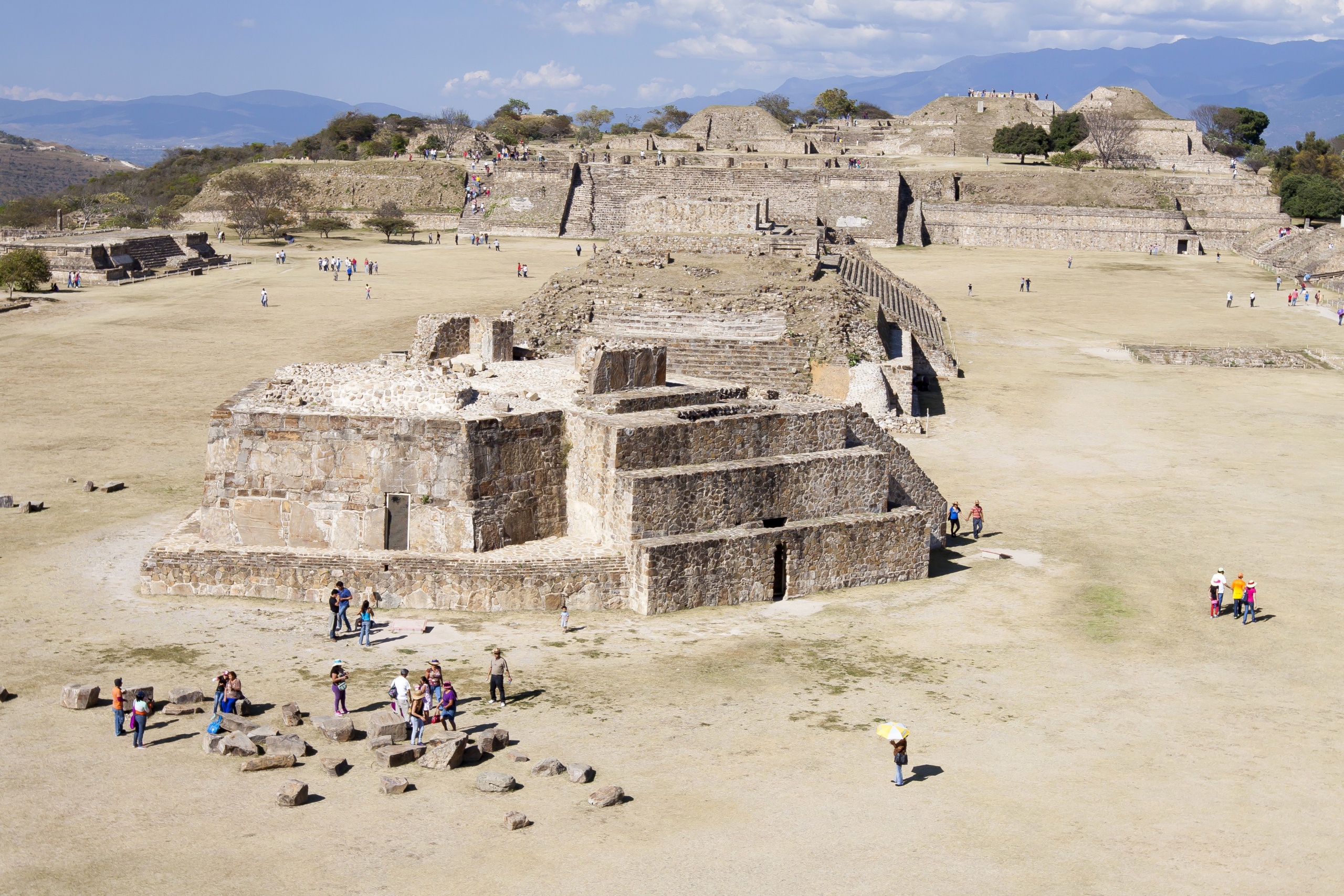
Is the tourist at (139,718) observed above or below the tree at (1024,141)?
below

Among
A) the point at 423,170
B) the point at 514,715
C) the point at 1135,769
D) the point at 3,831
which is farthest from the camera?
the point at 423,170

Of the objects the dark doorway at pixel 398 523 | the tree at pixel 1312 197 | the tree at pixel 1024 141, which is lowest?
the dark doorway at pixel 398 523

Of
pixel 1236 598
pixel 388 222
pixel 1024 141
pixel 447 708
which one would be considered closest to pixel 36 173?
pixel 388 222

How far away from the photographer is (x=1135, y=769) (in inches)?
493

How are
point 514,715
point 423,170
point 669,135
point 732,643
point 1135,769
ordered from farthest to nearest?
1. point 669,135
2. point 423,170
3. point 732,643
4. point 514,715
5. point 1135,769

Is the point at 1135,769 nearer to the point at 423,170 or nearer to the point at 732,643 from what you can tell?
the point at 732,643

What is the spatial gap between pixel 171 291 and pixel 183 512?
29.0 m

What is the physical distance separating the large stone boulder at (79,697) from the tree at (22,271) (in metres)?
35.8

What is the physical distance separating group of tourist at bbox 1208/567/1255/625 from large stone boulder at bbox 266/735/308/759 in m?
12.0

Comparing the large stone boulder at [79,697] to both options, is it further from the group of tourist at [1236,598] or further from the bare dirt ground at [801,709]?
the group of tourist at [1236,598]

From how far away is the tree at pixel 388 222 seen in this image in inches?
2564

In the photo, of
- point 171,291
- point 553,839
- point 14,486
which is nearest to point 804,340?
point 14,486

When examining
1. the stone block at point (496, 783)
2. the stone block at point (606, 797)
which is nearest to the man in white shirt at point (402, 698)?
the stone block at point (496, 783)

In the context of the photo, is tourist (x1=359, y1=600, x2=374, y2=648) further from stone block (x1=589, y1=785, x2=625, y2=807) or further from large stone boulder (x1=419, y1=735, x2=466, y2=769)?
stone block (x1=589, y1=785, x2=625, y2=807)
